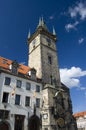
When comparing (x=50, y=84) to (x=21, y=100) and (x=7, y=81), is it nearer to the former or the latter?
(x=21, y=100)

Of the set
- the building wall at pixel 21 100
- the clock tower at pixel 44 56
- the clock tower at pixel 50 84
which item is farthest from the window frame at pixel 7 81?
the clock tower at pixel 44 56

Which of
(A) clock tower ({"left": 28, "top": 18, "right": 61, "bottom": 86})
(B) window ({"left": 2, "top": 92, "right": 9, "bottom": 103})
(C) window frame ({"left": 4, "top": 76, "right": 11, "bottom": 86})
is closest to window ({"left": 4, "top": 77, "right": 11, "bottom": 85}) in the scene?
(C) window frame ({"left": 4, "top": 76, "right": 11, "bottom": 86})

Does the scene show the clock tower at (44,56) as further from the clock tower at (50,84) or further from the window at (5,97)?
the window at (5,97)

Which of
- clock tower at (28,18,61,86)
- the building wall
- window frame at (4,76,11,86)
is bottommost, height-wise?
the building wall

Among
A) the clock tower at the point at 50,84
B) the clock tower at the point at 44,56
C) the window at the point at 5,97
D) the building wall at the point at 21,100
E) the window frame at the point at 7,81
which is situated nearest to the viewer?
the building wall at the point at 21,100

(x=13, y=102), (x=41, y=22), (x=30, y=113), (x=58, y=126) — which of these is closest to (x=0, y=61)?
(x=13, y=102)

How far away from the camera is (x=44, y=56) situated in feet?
124

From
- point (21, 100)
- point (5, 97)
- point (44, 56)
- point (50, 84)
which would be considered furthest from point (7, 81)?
point (44, 56)

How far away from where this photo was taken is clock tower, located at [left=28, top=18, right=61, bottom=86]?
3538 centimetres

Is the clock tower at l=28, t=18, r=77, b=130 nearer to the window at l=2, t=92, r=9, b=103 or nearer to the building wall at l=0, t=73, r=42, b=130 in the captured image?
the building wall at l=0, t=73, r=42, b=130

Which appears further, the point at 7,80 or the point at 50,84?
the point at 50,84

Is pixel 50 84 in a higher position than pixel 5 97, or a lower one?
higher

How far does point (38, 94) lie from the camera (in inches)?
1211

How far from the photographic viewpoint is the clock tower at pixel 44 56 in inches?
1393
